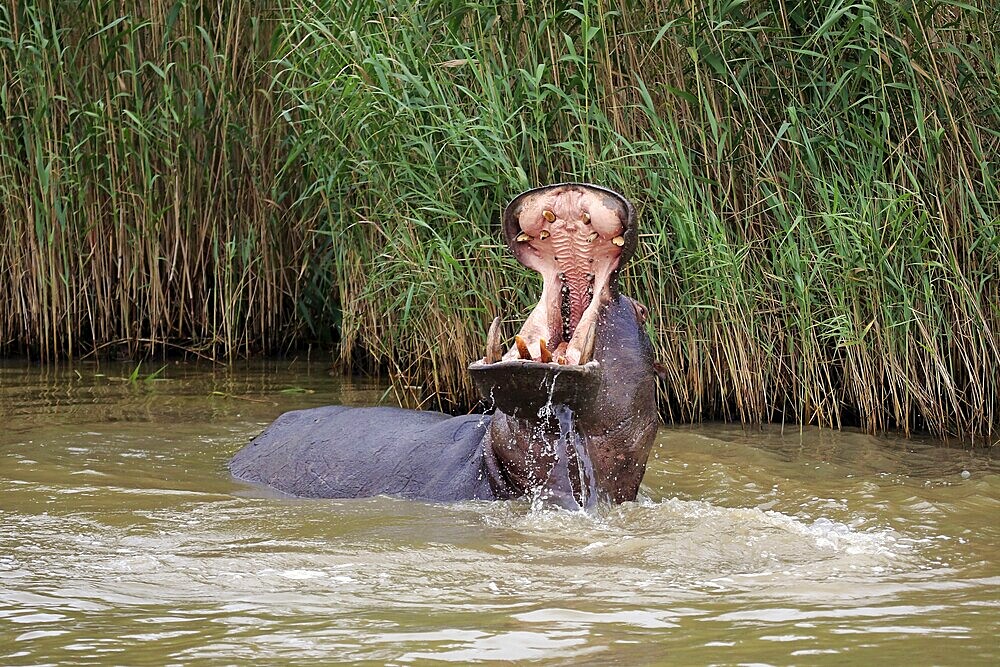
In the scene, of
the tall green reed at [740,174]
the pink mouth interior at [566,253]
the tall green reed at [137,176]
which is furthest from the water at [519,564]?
the tall green reed at [137,176]

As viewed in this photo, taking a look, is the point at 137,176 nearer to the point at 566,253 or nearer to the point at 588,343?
the point at 566,253

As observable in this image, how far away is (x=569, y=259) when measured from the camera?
4246mm

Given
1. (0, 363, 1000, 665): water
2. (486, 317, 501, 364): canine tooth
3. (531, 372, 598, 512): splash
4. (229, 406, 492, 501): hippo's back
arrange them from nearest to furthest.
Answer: (0, 363, 1000, 665): water, (486, 317, 501, 364): canine tooth, (531, 372, 598, 512): splash, (229, 406, 492, 501): hippo's back

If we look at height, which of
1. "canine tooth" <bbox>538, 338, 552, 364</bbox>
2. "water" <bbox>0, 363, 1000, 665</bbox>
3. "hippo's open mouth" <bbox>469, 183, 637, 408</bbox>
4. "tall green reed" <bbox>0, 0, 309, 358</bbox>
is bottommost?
"water" <bbox>0, 363, 1000, 665</bbox>

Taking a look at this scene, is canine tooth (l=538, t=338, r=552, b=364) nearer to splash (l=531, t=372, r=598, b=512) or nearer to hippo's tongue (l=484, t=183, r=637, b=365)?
hippo's tongue (l=484, t=183, r=637, b=365)

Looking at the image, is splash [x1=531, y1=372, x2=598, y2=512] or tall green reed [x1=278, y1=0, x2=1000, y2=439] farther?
tall green reed [x1=278, y1=0, x2=1000, y2=439]

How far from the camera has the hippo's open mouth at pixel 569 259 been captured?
4.02 meters

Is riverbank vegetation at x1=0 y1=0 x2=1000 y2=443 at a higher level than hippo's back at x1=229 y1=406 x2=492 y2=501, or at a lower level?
higher

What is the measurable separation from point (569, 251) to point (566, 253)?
13 millimetres

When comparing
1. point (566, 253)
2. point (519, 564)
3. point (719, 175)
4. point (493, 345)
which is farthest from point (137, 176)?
point (519, 564)

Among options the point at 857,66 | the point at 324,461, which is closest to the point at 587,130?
the point at 857,66

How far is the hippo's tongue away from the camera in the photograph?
4.14m

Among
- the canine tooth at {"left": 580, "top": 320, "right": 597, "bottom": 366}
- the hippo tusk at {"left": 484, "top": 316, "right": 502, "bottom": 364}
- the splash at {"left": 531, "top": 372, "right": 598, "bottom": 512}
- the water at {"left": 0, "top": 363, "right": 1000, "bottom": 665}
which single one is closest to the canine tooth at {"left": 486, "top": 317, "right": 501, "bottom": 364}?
the hippo tusk at {"left": 484, "top": 316, "right": 502, "bottom": 364}

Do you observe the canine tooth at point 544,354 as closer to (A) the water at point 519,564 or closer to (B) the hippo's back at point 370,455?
(A) the water at point 519,564
